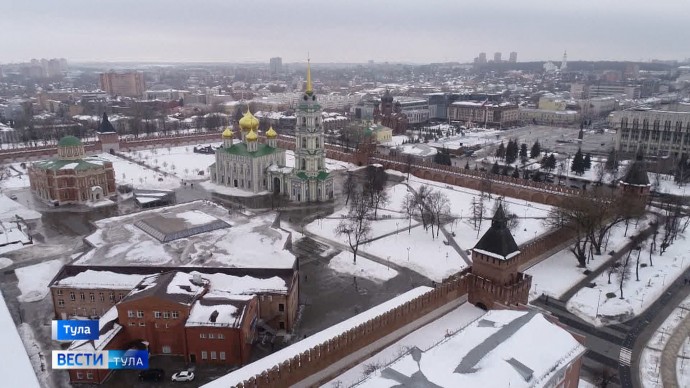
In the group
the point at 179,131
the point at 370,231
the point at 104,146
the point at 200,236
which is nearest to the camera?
the point at 200,236

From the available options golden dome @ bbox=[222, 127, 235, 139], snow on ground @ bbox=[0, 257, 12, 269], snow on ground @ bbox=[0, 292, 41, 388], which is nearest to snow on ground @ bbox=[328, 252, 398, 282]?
snow on ground @ bbox=[0, 292, 41, 388]

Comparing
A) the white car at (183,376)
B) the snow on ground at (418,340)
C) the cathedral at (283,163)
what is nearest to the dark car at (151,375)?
the white car at (183,376)

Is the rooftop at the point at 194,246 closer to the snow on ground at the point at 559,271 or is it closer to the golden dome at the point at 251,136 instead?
the snow on ground at the point at 559,271

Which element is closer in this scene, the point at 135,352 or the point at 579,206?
the point at 135,352

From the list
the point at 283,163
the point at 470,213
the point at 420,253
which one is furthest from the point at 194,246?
the point at 283,163

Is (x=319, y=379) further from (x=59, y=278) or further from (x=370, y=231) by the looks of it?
(x=370, y=231)

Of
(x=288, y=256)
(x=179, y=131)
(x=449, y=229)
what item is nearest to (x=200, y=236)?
(x=288, y=256)

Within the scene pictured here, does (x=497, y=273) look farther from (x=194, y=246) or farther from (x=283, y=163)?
(x=283, y=163)
